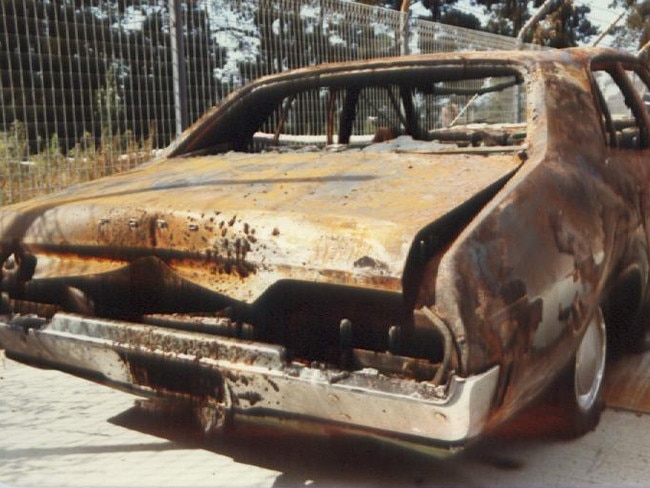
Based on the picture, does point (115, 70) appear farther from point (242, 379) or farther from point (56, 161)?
point (242, 379)

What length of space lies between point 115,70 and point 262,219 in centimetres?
460

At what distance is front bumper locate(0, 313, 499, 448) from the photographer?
6.86 ft

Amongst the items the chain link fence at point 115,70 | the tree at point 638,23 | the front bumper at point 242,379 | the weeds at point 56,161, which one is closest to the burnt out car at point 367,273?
the front bumper at point 242,379

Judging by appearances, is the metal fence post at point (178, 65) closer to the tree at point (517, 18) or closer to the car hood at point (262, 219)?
the car hood at point (262, 219)

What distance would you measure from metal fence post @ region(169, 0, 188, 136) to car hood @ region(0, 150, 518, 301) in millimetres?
3611

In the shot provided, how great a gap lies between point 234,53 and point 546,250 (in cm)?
580

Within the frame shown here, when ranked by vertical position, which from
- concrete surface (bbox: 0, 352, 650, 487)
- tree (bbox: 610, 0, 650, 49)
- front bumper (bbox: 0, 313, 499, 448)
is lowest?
concrete surface (bbox: 0, 352, 650, 487)

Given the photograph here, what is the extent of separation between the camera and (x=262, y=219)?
97.1 inches

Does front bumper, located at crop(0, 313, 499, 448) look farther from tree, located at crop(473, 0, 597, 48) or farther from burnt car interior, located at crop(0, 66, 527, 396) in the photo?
tree, located at crop(473, 0, 597, 48)

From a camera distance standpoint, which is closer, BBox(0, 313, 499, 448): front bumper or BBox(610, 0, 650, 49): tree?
BBox(0, 313, 499, 448): front bumper

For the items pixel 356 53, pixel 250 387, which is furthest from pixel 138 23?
pixel 250 387

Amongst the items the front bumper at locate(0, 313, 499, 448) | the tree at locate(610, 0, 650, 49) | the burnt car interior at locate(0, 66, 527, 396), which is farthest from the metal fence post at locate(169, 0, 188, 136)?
the tree at locate(610, 0, 650, 49)

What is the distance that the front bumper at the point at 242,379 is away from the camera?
2.09m

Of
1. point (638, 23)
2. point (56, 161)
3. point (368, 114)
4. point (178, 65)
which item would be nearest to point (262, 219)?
point (368, 114)
